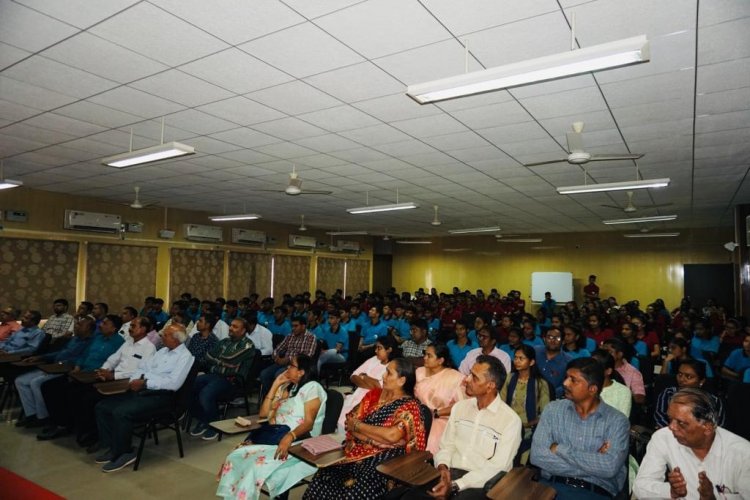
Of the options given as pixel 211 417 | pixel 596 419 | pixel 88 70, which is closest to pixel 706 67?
pixel 596 419

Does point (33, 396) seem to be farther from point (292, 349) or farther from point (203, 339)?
Result: point (292, 349)

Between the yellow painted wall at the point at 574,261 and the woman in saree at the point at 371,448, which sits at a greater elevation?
the yellow painted wall at the point at 574,261

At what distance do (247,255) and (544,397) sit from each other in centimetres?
1018

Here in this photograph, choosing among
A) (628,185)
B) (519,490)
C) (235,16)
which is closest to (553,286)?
(628,185)

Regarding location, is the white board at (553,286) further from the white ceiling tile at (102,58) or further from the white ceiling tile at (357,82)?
the white ceiling tile at (102,58)

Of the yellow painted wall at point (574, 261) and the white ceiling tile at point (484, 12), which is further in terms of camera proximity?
the yellow painted wall at point (574, 261)

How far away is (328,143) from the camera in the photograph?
17.7ft

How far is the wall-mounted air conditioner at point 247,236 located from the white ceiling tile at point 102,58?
8.69 m

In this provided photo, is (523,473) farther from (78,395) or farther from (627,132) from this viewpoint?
(78,395)

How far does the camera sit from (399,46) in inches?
122

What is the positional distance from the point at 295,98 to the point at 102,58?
57.3 inches

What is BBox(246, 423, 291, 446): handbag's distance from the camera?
3377mm

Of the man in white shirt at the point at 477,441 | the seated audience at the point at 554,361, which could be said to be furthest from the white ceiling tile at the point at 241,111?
the seated audience at the point at 554,361

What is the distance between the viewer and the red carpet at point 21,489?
179 centimetres
